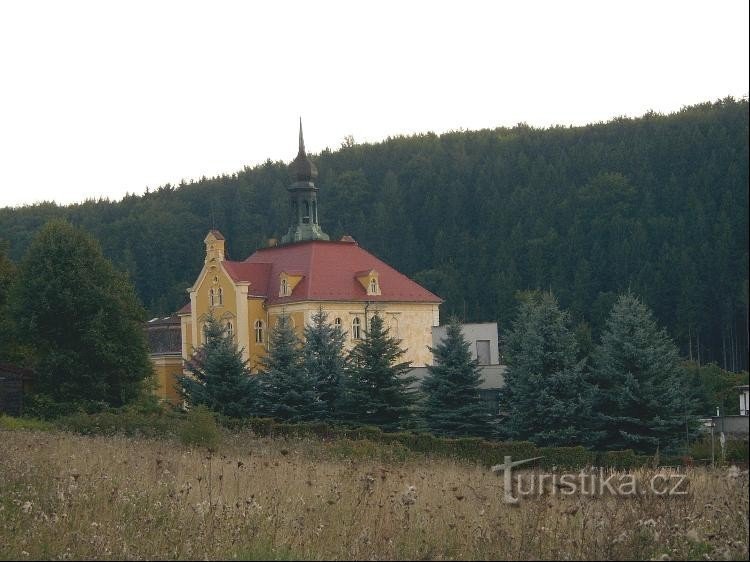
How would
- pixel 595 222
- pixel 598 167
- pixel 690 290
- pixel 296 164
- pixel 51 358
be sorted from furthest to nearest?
pixel 598 167 < pixel 595 222 < pixel 690 290 < pixel 296 164 < pixel 51 358

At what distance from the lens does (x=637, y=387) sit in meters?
31.1

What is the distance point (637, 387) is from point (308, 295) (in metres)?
31.5

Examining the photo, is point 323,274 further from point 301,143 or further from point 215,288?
point 301,143

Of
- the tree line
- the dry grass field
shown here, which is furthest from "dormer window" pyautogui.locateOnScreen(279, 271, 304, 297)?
the dry grass field

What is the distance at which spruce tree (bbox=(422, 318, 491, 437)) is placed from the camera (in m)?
36.1

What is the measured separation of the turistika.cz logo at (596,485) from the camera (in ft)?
33.7

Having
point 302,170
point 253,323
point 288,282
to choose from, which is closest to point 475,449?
point 288,282

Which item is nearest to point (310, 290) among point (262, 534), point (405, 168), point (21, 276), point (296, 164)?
point (296, 164)

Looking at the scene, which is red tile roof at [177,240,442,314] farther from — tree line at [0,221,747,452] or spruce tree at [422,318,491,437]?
spruce tree at [422,318,491,437]

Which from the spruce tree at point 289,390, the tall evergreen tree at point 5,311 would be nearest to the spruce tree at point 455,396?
the spruce tree at point 289,390

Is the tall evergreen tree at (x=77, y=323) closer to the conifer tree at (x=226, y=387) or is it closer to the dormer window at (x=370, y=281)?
the conifer tree at (x=226, y=387)

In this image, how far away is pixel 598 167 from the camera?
122000 millimetres

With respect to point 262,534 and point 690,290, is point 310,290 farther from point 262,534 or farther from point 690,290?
point 262,534

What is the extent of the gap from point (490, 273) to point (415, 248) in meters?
12.5
